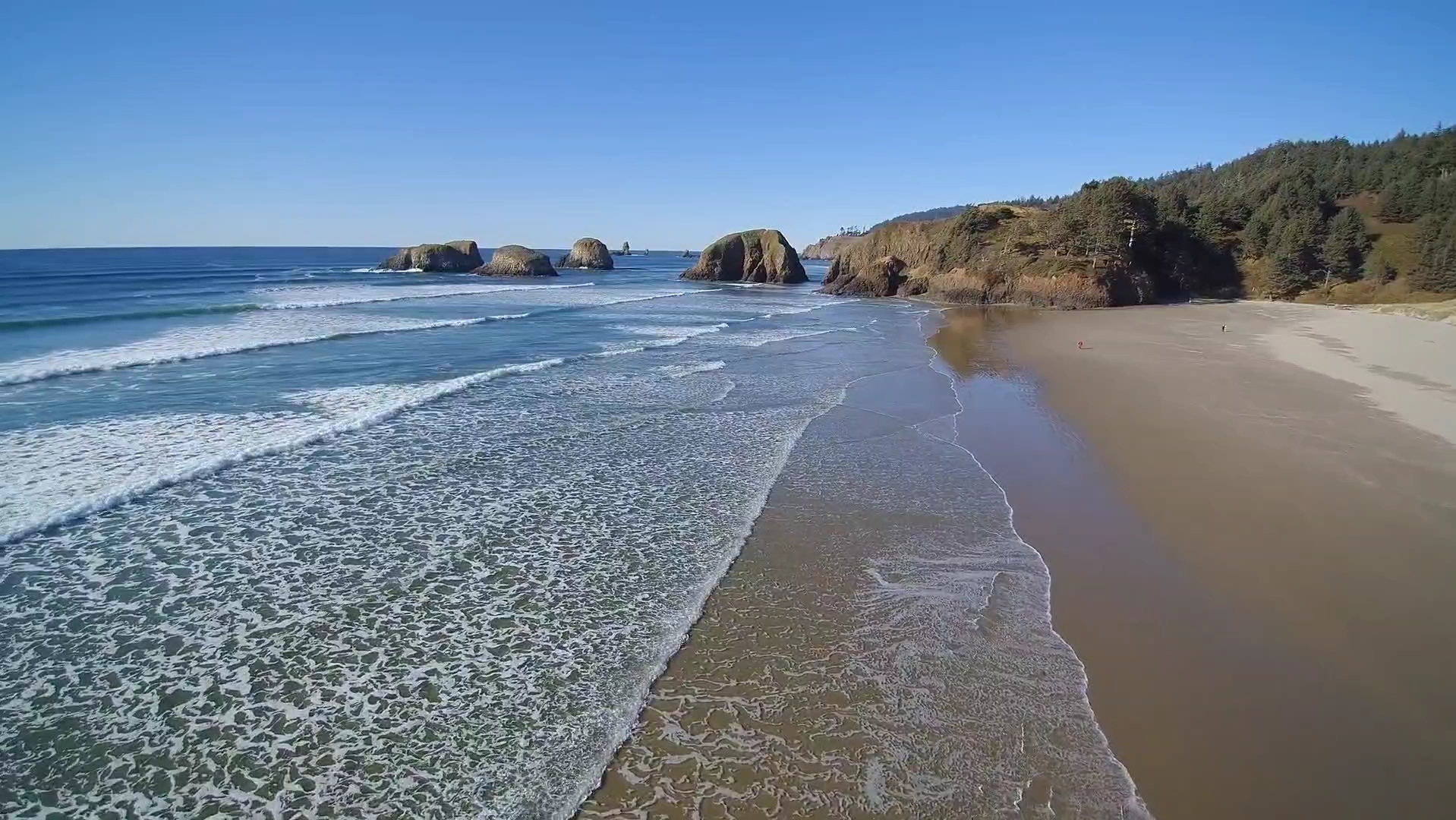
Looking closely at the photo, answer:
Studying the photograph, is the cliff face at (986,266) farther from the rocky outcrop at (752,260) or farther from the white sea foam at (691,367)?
the white sea foam at (691,367)

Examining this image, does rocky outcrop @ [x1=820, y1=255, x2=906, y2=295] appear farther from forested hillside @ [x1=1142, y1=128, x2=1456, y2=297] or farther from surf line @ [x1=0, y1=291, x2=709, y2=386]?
surf line @ [x1=0, y1=291, x2=709, y2=386]

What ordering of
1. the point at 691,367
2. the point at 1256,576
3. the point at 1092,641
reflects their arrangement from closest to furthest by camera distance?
the point at 1092,641, the point at 1256,576, the point at 691,367

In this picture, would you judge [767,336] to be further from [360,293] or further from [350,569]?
[360,293]

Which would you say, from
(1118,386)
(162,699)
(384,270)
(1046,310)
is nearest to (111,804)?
(162,699)

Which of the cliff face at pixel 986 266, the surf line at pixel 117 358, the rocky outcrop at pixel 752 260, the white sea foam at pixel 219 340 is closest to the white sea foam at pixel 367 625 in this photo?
the surf line at pixel 117 358

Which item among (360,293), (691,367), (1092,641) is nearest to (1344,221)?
(691,367)
